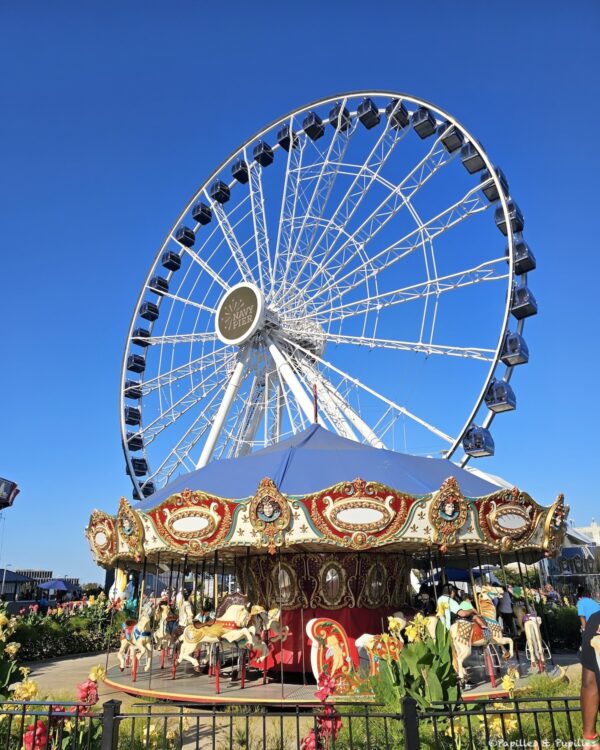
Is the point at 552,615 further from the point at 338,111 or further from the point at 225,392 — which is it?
the point at 338,111

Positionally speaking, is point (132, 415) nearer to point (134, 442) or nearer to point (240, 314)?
point (134, 442)

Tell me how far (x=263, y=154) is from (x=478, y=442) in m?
13.1

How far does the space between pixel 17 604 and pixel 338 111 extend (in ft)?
77.8

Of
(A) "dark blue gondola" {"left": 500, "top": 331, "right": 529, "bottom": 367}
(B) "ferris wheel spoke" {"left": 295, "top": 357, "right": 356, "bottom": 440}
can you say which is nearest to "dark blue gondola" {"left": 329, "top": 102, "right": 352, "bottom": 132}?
(B) "ferris wheel spoke" {"left": 295, "top": 357, "right": 356, "bottom": 440}

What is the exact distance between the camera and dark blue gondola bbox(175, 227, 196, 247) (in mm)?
23359

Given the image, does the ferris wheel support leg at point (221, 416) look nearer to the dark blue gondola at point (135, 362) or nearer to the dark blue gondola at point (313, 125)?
the dark blue gondola at point (135, 362)

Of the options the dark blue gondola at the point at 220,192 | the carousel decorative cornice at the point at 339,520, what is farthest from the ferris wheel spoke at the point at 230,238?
the carousel decorative cornice at the point at 339,520

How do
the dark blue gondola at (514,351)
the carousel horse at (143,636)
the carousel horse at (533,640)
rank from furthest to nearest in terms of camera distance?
the dark blue gondola at (514,351) → the carousel horse at (143,636) → the carousel horse at (533,640)

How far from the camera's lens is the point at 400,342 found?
1738cm

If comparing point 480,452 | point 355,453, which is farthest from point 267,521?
point 480,452

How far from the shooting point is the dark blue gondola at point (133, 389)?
23581mm

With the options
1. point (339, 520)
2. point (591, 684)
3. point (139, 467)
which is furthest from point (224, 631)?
point (139, 467)

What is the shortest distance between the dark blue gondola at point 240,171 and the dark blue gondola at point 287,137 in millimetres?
1712

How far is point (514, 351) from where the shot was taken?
15758 mm
